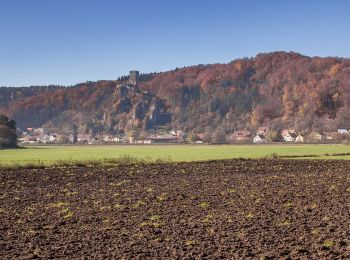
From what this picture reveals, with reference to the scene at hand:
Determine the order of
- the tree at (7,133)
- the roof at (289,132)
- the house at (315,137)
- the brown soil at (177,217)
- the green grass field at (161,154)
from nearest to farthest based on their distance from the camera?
the brown soil at (177,217), the green grass field at (161,154), the tree at (7,133), the house at (315,137), the roof at (289,132)

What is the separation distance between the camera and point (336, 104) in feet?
582

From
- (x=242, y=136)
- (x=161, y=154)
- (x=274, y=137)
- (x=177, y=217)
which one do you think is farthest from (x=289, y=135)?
(x=177, y=217)

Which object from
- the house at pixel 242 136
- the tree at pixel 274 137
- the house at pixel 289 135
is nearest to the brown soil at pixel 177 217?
the tree at pixel 274 137

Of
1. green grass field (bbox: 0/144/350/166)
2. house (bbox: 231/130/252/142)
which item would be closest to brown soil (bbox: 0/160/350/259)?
green grass field (bbox: 0/144/350/166)

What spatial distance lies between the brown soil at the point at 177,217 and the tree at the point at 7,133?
3241 inches

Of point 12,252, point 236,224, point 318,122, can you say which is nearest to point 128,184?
point 236,224

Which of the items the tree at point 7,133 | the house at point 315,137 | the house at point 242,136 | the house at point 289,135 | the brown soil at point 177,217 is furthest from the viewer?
the house at point 242,136

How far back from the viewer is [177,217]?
2034 centimetres

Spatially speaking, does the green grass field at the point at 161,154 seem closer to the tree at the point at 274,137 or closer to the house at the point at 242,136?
the tree at the point at 274,137

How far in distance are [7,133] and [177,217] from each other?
342ft

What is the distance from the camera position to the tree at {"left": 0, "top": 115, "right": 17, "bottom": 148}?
116675 mm

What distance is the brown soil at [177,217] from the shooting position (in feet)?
48.0

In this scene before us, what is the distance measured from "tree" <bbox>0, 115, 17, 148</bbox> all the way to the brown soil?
82.3 m

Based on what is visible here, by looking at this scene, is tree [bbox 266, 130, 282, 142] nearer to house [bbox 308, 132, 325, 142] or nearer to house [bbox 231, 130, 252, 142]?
house [bbox 308, 132, 325, 142]
